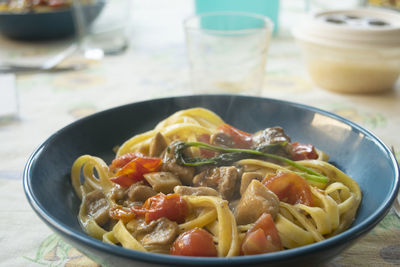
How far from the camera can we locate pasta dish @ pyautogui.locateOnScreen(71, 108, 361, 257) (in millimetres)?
2027

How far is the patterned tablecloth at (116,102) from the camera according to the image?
7.63ft

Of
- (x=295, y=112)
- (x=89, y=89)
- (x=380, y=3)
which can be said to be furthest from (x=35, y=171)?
(x=380, y=3)

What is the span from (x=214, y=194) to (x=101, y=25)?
163 inches

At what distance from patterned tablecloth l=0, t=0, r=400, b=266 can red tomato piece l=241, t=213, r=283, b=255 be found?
0.42 m

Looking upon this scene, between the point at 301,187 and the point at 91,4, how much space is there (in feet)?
13.6

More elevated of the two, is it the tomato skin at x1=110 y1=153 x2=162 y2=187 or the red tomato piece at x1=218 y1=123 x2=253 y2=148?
the red tomato piece at x1=218 y1=123 x2=253 y2=148

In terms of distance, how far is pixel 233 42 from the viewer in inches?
153

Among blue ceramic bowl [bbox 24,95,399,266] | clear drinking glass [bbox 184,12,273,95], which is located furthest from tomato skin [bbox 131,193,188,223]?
clear drinking glass [bbox 184,12,273,95]

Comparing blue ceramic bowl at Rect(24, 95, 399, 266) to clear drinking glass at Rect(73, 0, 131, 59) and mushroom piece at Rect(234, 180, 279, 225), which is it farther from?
clear drinking glass at Rect(73, 0, 131, 59)

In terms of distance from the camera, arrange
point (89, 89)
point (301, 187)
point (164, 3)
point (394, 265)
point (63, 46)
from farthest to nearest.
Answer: point (164, 3), point (63, 46), point (89, 89), point (301, 187), point (394, 265)

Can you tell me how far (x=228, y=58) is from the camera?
13.5ft

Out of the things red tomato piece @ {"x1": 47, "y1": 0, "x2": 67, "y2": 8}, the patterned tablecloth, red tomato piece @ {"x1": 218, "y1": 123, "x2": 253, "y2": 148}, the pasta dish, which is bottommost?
the patterned tablecloth

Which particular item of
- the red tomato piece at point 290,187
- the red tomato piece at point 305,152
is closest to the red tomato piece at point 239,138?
the red tomato piece at point 305,152

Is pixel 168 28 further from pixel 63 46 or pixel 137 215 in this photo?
pixel 137 215
